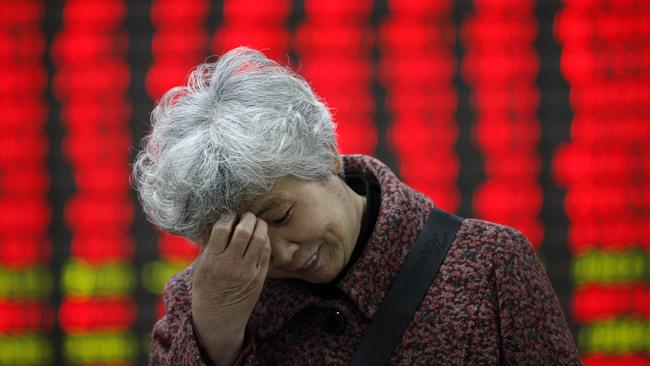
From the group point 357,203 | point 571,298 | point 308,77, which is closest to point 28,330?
point 308,77

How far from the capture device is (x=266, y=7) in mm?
3080

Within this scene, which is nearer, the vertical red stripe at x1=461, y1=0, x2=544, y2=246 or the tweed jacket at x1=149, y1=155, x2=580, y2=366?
the tweed jacket at x1=149, y1=155, x2=580, y2=366

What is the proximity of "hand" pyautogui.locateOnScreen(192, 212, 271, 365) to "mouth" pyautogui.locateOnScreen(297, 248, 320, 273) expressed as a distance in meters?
0.06

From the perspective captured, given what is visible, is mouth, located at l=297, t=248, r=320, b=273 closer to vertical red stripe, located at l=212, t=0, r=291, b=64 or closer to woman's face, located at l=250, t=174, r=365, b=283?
woman's face, located at l=250, t=174, r=365, b=283

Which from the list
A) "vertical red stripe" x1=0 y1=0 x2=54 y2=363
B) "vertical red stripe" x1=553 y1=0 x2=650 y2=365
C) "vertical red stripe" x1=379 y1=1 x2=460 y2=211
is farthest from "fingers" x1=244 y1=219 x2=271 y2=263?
"vertical red stripe" x1=0 y1=0 x2=54 y2=363

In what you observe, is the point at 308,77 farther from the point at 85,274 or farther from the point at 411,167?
the point at 85,274

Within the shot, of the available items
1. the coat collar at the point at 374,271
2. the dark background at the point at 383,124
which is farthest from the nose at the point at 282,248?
the dark background at the point at 383,124

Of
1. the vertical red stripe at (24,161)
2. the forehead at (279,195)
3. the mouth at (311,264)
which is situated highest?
the forehead at (279,195)

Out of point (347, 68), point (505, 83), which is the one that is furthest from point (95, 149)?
point (505, 83)

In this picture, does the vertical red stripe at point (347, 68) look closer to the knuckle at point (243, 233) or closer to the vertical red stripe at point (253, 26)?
the vertical red stripe at point (253, 26)

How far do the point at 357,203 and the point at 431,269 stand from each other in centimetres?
16

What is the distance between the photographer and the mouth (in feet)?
4.26

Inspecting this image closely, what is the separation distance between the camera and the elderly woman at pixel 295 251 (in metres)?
1.25

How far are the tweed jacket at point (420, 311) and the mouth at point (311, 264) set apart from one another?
0.06 metres
